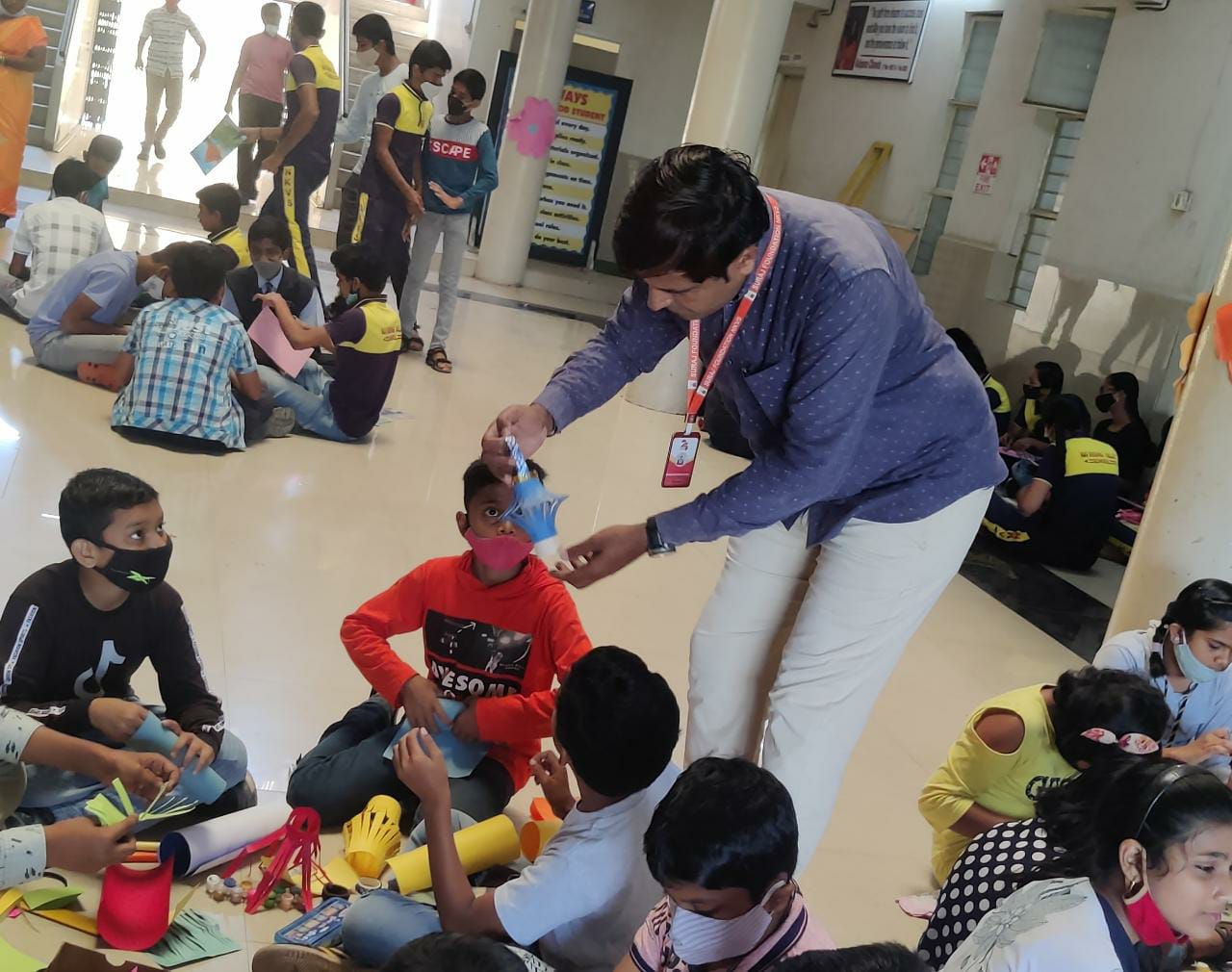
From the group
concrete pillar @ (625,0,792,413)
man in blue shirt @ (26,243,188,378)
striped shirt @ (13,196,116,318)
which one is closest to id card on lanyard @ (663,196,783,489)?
man in blue shirt @ (26,243,188,378)

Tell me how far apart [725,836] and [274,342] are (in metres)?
4.29

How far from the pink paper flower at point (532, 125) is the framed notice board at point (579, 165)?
2.47m

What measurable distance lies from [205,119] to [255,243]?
8.39 metres

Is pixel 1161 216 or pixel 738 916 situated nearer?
pixel 738 916

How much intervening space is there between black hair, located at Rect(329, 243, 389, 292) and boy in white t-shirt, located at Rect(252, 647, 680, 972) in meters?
3.66

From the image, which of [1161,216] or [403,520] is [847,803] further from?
[1161,216]

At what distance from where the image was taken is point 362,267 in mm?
5621

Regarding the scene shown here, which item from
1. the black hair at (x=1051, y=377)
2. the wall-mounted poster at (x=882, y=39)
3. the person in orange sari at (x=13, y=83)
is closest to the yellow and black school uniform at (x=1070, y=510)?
the black hair at (x=1051, y=377)

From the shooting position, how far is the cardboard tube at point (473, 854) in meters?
2.50

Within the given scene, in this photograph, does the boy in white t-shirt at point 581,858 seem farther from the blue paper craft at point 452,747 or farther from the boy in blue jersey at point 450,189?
the boy in blue jersey at point 450,189

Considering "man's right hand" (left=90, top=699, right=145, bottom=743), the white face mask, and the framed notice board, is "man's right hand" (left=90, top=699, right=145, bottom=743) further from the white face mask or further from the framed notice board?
the framed notice board

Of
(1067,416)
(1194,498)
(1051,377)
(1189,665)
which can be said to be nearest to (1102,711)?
(1189,665)

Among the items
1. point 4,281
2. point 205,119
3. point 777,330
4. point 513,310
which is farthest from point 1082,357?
point 205,119

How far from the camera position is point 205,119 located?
1321 cm
